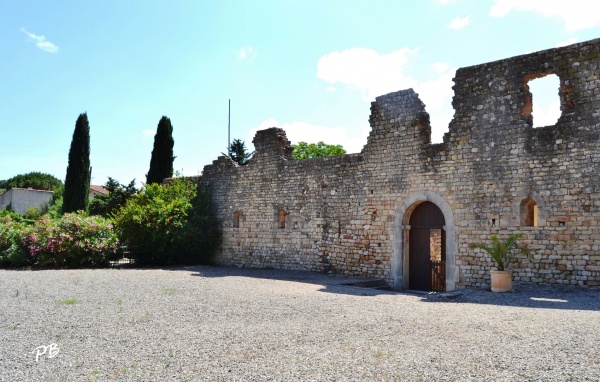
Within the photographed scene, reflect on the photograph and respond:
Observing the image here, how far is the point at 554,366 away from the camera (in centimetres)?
447

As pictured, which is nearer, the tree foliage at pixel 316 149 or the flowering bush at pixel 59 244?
the flowering bush at pixel 59 244

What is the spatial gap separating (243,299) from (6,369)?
444 cm

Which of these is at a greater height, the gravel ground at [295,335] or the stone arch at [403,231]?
the stone arch at [403,231]

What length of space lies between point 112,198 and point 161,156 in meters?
3.93

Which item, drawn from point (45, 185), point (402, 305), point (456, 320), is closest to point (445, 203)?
point (402, 305)

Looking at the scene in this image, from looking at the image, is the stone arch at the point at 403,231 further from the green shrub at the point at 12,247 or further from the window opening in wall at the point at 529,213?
the green shrub at the point at 12,247

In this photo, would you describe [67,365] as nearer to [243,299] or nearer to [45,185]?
[243,299]

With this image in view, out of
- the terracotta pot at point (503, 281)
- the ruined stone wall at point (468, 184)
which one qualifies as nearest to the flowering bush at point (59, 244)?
the ruined stone wall at point (468, 184)

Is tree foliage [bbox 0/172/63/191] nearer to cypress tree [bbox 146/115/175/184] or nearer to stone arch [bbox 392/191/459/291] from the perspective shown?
cypress tree [bbox 146/115/175/184]

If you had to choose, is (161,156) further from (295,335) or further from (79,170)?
(295,335)

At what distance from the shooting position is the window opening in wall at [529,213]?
10.4 metres

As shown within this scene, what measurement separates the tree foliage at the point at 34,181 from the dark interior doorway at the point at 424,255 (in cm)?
5127

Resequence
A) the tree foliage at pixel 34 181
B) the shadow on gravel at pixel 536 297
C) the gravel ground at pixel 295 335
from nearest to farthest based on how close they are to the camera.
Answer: the gravel ground at pixel 295 335 < the shadow on gravel at pixel 536 297 < the tree foliage at pixel 34 181

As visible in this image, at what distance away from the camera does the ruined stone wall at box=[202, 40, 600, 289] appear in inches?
384
